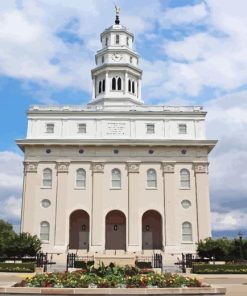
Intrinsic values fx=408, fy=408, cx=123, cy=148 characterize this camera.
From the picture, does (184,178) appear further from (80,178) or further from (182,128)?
(80,178)

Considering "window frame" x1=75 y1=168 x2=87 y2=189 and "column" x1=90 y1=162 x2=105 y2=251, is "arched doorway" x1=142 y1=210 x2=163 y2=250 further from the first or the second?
"window frame" x1=75 y1=168 x2=87 y2=189

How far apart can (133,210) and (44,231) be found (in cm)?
1045

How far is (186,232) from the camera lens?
153 ft

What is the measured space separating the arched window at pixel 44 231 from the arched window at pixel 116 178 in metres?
8.84

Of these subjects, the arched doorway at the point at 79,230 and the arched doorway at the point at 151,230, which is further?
the arched doorway at the point at 79,230

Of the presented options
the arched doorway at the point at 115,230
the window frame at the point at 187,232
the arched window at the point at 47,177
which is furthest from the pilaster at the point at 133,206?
the arched window at the point at 47,177

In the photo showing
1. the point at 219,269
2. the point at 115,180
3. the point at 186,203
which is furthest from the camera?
the point at 115,180

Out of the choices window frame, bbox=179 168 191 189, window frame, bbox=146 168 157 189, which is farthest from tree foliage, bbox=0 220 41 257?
window frame, bbox=179 168 191 189

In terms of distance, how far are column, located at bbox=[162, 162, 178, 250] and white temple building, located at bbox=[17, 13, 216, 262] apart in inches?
4.4

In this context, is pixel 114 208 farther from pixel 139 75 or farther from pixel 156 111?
pixel 139 75

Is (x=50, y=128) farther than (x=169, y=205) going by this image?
Yes

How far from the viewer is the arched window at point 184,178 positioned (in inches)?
1897

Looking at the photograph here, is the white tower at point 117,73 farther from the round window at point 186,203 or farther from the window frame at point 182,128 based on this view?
the round window at point 186,203

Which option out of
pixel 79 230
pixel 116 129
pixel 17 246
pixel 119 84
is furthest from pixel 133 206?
pixel 119 84
